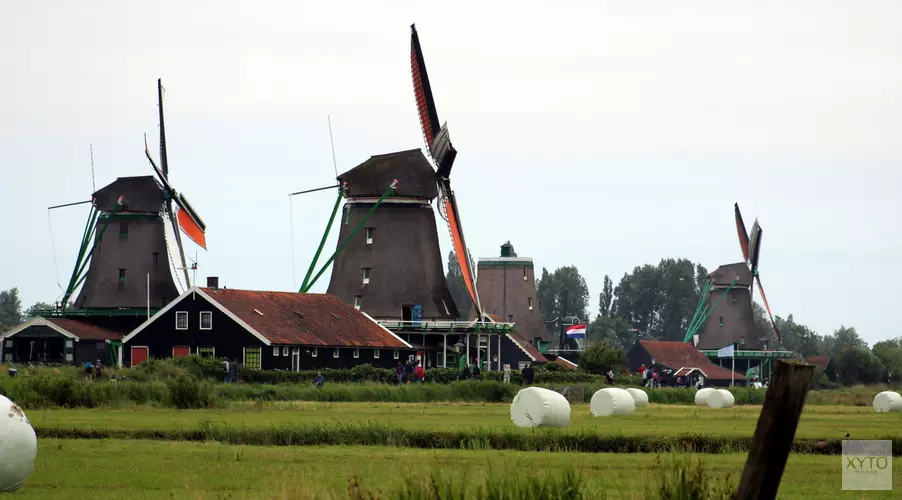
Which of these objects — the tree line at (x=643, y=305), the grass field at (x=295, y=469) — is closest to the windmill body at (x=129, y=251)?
the grass field at (x=295, y=469)

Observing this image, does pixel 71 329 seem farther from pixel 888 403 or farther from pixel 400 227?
pixel 888 403

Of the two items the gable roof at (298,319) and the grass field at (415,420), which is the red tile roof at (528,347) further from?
the grass field at (415,420)

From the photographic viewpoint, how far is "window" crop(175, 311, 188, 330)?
63719 millimetres

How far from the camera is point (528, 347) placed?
98625 mm

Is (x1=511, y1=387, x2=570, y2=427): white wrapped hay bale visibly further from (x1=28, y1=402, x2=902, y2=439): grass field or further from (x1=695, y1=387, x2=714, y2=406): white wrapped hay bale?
(x1=695, y1=387, x2=714, y2=406): white wrapped hay bale

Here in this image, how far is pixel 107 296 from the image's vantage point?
75938 millimetres

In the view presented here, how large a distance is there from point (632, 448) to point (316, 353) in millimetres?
38283

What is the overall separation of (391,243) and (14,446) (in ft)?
188

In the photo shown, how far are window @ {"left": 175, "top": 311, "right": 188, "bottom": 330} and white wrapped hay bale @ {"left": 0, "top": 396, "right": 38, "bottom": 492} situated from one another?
46.5m

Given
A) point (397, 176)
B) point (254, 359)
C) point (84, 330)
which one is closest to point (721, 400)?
point (254, 359)

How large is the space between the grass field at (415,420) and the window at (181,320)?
20.3 metres

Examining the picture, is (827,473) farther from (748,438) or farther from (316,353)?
(316,353)

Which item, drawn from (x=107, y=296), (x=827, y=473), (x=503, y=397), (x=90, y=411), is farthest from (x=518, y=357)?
(x=827, y=473)

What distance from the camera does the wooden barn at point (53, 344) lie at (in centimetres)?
7106
